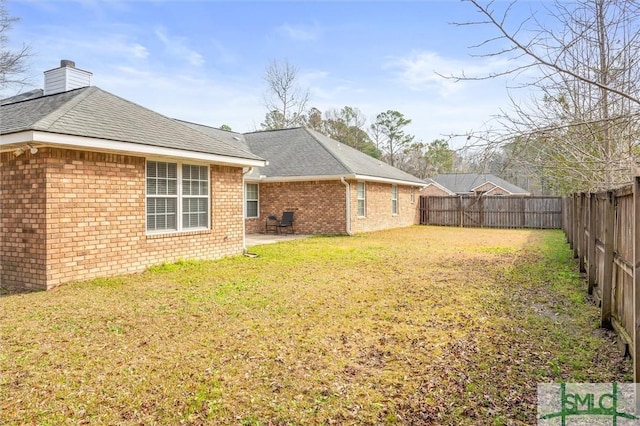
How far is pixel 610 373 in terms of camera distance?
3.39 meters

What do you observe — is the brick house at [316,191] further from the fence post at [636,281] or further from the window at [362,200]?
the fence post at [636,281]

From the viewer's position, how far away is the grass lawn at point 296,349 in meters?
2.92

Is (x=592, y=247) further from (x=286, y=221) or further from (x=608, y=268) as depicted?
(x=286, y=221)

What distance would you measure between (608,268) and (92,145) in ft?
25.5

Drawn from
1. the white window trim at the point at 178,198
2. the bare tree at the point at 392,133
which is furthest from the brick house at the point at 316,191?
the bare tree at the point at 392,133

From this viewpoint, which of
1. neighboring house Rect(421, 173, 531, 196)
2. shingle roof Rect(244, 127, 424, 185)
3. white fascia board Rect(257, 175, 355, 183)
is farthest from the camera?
neighboring house Rect(421, 173, 531, 196)

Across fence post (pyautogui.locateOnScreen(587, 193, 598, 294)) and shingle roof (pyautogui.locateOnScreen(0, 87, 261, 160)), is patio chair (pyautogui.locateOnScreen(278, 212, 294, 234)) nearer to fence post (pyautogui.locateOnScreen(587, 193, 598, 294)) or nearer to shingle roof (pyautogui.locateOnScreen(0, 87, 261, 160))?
shingle roof (pyautogui.locateOnScreen(0, 87, 261, 160))

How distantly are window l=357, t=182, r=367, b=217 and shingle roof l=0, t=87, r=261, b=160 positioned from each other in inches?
307

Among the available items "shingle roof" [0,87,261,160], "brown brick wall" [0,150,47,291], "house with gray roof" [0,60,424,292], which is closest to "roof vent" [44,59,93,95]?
"house with gray roof" [0,60,424,292]

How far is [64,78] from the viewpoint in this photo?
32.3ft

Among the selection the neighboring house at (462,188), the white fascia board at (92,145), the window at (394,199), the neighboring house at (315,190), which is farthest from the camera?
the neighboring house at (462,188)

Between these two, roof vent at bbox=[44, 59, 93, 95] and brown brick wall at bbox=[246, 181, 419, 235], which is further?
brown brick wall at bbox=[246, 181, 419, 235]

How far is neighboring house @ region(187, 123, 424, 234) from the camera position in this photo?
16.2 meters

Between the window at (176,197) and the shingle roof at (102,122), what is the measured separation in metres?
0.59
